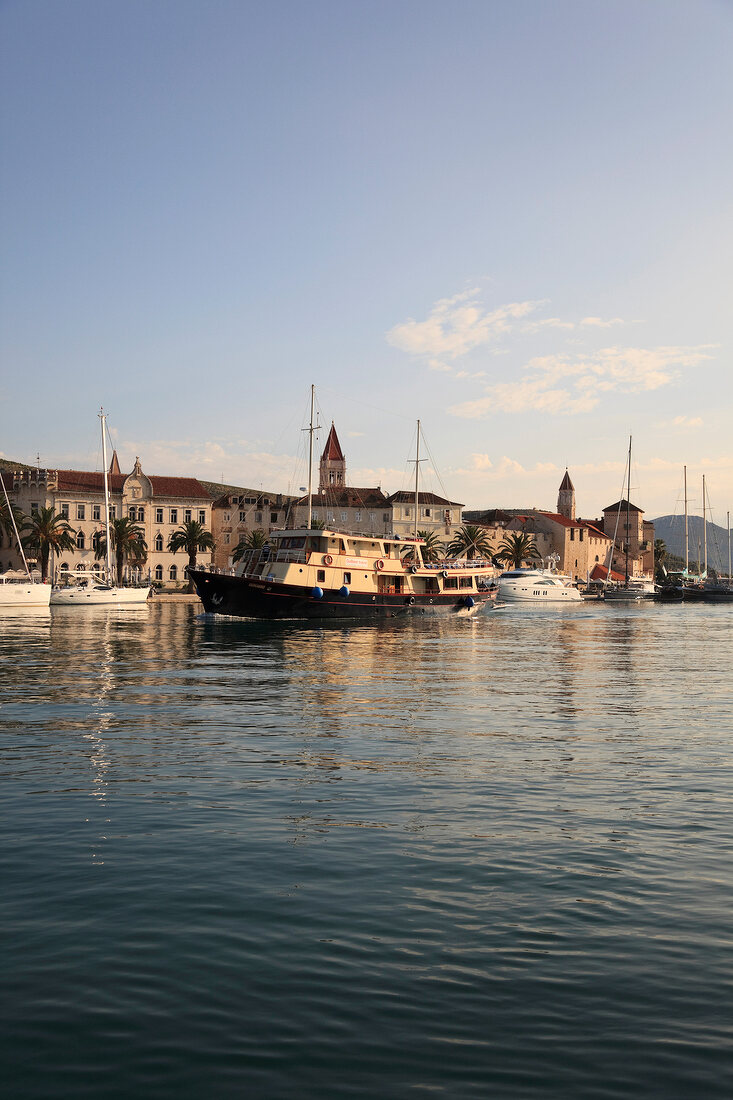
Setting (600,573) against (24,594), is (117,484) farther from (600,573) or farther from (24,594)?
(600,573)

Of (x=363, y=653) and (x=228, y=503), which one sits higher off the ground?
(x=228, y=503)

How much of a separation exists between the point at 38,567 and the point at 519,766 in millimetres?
103035

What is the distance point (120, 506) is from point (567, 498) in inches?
3596

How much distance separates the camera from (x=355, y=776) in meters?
14.5

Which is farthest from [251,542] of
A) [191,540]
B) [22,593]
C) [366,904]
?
[366,904]

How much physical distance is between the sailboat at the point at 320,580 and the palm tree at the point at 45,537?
44.1 meters

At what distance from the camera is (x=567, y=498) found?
178m

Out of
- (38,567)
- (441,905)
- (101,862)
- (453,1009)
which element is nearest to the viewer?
(453,1009)

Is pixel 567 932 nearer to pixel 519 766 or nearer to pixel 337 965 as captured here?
pixel 337 965

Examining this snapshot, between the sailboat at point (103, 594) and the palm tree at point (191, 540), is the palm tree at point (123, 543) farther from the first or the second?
the sailboat at point (103, 594)

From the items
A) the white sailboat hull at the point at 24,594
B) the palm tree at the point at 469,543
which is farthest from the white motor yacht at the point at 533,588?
the white sailboat hull at the point at 24,594

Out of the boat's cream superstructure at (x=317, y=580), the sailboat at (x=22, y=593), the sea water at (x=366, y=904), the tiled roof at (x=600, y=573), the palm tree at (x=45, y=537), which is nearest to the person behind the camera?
the sea water at (x=366, y=904)

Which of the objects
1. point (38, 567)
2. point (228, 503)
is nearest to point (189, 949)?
point (38, 567)

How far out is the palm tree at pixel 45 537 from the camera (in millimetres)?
98000
